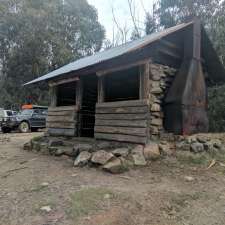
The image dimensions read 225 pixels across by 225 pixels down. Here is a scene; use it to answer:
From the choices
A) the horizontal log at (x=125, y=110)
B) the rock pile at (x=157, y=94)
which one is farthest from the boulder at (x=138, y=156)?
the horizontal log at (x=125, y=110)

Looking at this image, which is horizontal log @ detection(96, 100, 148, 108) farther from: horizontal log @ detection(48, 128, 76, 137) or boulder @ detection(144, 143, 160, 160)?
horizontal log @ detection(48, 128, 76, 137)

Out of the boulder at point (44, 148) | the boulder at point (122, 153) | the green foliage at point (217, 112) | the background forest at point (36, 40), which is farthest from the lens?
the background forest at point (36, 40)

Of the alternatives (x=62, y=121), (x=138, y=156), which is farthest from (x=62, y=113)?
(x=138, y=156)

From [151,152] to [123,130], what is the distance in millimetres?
1200

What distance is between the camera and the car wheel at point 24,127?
16.5 m

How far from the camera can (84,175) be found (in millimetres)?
5473

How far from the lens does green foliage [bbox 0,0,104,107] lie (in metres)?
25.8

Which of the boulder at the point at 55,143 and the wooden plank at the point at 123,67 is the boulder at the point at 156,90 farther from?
the boulder at the point at 55,143

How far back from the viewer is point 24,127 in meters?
16.6

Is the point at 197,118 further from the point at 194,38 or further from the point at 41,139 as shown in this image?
the point at 41,139

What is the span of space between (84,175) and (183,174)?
2.21 m

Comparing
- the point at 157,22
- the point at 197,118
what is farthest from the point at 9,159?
the point at 157,22

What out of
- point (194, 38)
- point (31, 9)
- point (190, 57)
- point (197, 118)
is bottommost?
point (197, 118)

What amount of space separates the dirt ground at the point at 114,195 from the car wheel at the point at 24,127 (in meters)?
10.7
